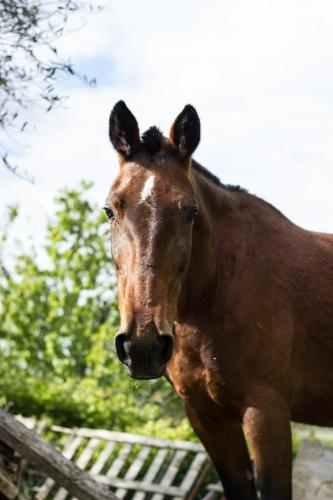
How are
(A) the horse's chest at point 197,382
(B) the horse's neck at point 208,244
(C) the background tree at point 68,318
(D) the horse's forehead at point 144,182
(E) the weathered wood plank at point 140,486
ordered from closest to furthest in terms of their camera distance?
(D) the horse's forehead at point 144,182, (A) the horse's chest at point 197,382, (B) the horse's neck at point 208,244, (E) the weathered wood plank at point 140,486, (C) the background tree at point 68,318

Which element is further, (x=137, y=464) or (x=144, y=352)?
(x=137, y=464)

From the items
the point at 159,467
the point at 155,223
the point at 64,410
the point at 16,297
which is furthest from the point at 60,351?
the point at 155,223

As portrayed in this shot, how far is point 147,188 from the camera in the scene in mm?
4375

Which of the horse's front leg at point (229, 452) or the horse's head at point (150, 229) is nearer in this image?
the horse's head at point (150, 229)

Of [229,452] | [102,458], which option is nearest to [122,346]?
[229,452]

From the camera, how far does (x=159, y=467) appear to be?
9062 millimetres

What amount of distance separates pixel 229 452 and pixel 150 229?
178 cm

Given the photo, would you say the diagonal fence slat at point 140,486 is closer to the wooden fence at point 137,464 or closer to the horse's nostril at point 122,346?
the wooden fence at point 137,464

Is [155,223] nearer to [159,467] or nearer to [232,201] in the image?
[232,201]

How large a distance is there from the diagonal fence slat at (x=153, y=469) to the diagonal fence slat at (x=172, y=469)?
0.46ft

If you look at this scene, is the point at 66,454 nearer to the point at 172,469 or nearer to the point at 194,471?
the point at 172,469

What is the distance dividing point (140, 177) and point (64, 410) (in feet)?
25.1

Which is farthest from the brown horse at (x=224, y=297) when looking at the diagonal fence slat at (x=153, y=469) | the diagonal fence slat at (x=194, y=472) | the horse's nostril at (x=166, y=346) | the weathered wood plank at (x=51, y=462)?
the diagonal fence slat at (x=153, y=469)

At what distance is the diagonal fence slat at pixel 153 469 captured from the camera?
892cm
